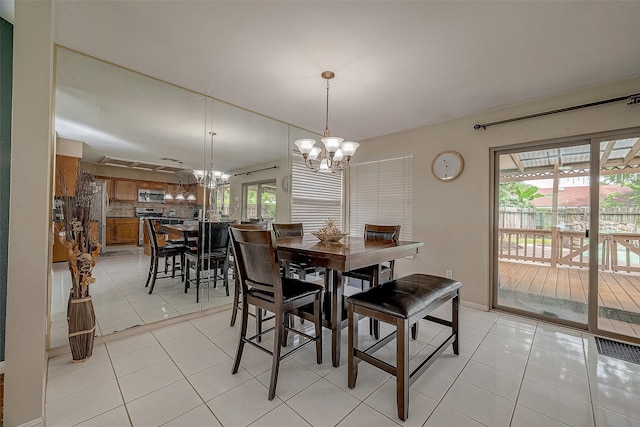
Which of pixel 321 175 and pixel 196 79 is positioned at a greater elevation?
pixel 196 79

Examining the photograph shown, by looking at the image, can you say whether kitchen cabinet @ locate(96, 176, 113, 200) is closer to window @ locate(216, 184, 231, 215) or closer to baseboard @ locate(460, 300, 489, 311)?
window @ locate(216, 184, 231, 215)

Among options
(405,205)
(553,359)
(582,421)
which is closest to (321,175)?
(405,205)

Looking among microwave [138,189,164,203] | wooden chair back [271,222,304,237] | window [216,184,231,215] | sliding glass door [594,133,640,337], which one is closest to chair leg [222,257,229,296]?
window [216,184,231,215]

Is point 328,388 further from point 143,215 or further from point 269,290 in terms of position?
point 143,215

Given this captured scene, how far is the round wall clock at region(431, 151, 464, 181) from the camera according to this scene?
340 centimetres

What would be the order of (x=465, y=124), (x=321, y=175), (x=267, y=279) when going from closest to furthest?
(x=267, y=279) < (x=465, y=124) < (x=321, y=175)

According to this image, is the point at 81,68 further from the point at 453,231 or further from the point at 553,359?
the point at 553,359

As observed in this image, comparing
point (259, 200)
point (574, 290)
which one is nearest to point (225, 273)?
point (259, 200)

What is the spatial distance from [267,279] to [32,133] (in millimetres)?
1492

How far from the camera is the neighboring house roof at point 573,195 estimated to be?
A: 8.43 feet

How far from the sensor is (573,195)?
2807mm

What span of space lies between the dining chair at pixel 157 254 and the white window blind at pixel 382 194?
283 centimetres

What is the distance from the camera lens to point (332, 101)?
300cm

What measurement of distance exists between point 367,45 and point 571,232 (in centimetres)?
295
